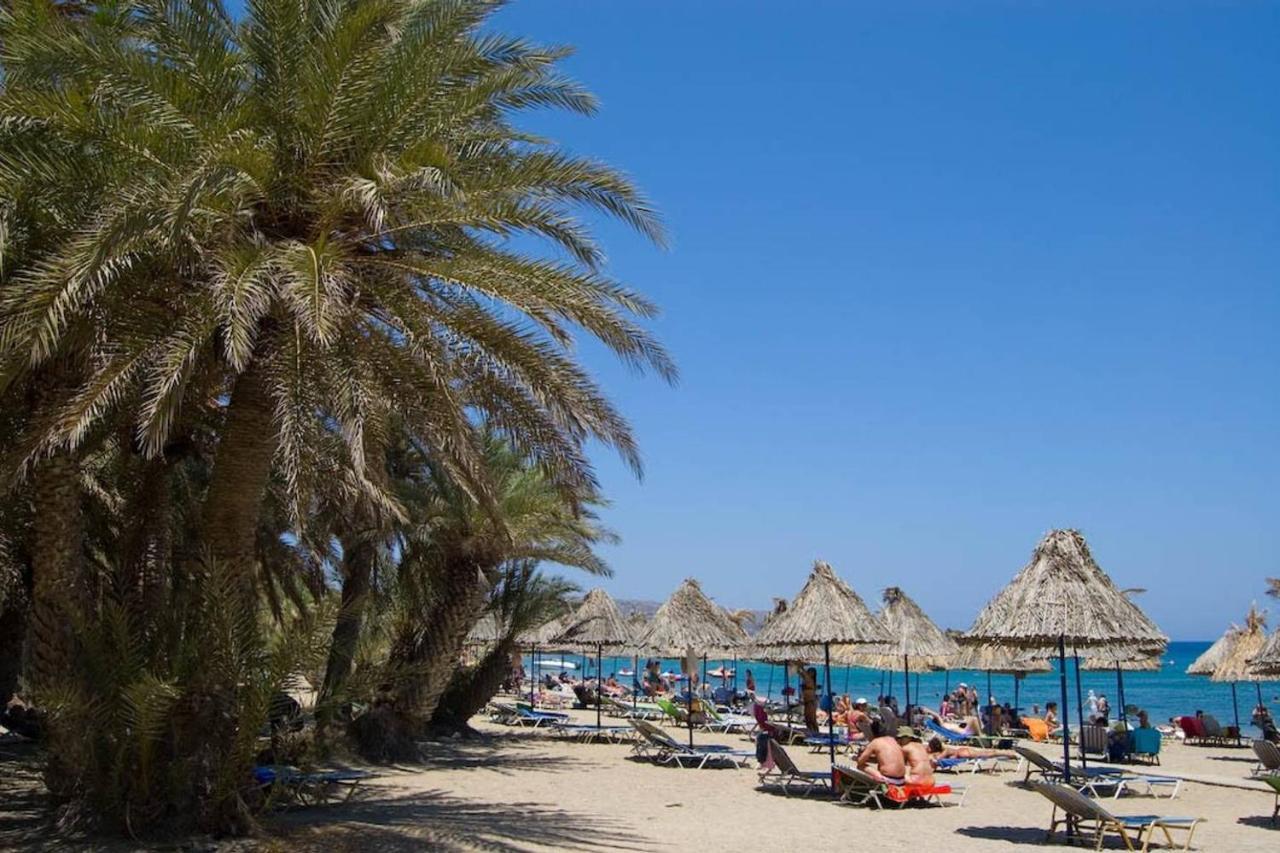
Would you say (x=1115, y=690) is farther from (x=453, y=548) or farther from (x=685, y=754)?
(x=453, y=548)

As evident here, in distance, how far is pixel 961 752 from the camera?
59.4 ft

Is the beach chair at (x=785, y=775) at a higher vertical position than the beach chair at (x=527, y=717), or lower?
higher

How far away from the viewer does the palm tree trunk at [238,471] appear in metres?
9.20

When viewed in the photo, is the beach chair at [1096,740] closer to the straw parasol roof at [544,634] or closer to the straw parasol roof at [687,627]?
the straw parasol roof at [687,627]

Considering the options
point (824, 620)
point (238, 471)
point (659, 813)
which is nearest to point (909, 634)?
point (824, 620)

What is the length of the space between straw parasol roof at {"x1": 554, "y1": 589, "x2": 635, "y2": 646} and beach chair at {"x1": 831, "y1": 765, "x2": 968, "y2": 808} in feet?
31.8

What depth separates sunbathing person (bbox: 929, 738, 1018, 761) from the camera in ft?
54.6

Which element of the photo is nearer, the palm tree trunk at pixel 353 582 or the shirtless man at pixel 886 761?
the shirtless man at pixel 886 761

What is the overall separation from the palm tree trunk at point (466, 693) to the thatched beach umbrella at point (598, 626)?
2.16 metres

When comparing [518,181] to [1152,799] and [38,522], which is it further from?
[1152,799]

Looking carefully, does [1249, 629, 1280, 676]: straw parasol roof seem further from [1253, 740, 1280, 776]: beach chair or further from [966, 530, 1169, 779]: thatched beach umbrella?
[966, 530, 1169, 779]: thatched beach umbrella

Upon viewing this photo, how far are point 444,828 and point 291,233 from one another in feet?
17.5

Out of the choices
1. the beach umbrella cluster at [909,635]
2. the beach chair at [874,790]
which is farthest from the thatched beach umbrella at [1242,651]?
the beach chair at [874,790]

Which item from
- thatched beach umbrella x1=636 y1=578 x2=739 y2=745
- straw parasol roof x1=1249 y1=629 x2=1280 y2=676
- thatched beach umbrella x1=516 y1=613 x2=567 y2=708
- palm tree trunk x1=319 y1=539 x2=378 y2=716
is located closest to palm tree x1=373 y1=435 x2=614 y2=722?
palm tree trunk x1=319 y1=539 x2=378 y2=716
